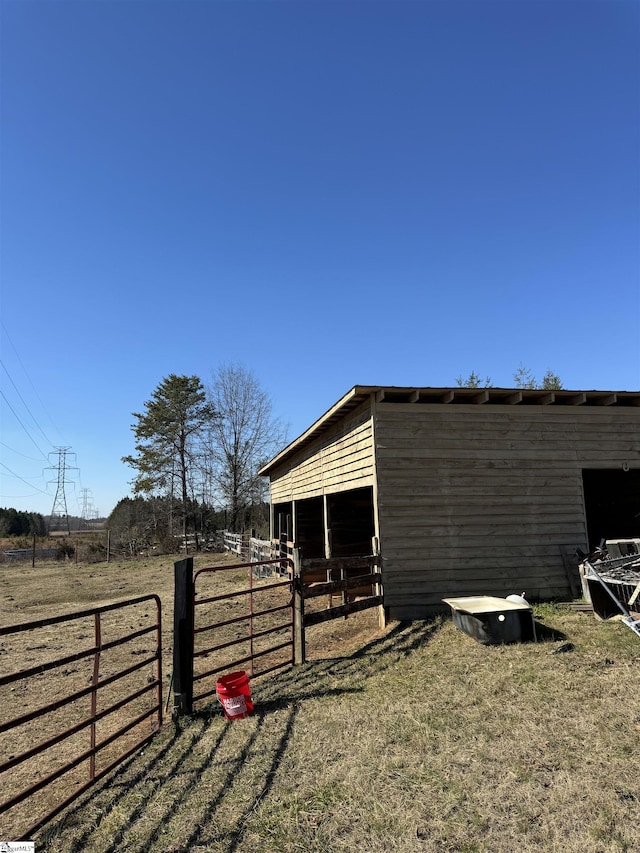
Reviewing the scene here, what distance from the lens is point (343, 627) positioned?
370 inches

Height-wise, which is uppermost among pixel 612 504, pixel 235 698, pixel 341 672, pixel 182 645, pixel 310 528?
pixel 612 504

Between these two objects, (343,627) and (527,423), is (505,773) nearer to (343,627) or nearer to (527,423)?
(343,627)

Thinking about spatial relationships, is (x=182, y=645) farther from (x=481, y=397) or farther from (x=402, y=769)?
(x=481, y=397)

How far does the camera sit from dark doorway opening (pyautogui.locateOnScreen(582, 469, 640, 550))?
543 inches

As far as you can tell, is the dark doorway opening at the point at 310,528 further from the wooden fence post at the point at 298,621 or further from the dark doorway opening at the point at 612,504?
the wooden fence post at the point at 298,621

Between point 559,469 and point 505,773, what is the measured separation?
699 centimetres

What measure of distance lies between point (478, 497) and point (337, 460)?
3587 mm

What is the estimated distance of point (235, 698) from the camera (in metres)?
5.19

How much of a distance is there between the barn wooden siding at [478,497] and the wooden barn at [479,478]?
0.06 feet

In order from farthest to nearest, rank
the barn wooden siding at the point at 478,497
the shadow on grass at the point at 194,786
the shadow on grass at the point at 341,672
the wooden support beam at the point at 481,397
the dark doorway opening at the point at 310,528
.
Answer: the dark doorway opening at the point at 310,528 → the wooden support beam at the point at 481,397 → the barn wooden siding at the point at 478,497 → the shadow on grass at the point at 341,672 → the shadow on grass at the point at 194,786

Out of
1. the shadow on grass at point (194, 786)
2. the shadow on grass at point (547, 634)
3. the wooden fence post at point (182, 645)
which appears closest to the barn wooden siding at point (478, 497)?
the shadow on grass at point (547, 634)

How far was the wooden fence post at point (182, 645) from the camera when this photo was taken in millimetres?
5262

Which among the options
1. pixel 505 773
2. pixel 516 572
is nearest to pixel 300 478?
pixel 516 572

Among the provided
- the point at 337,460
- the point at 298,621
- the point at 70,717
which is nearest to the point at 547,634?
the point at 298,621
